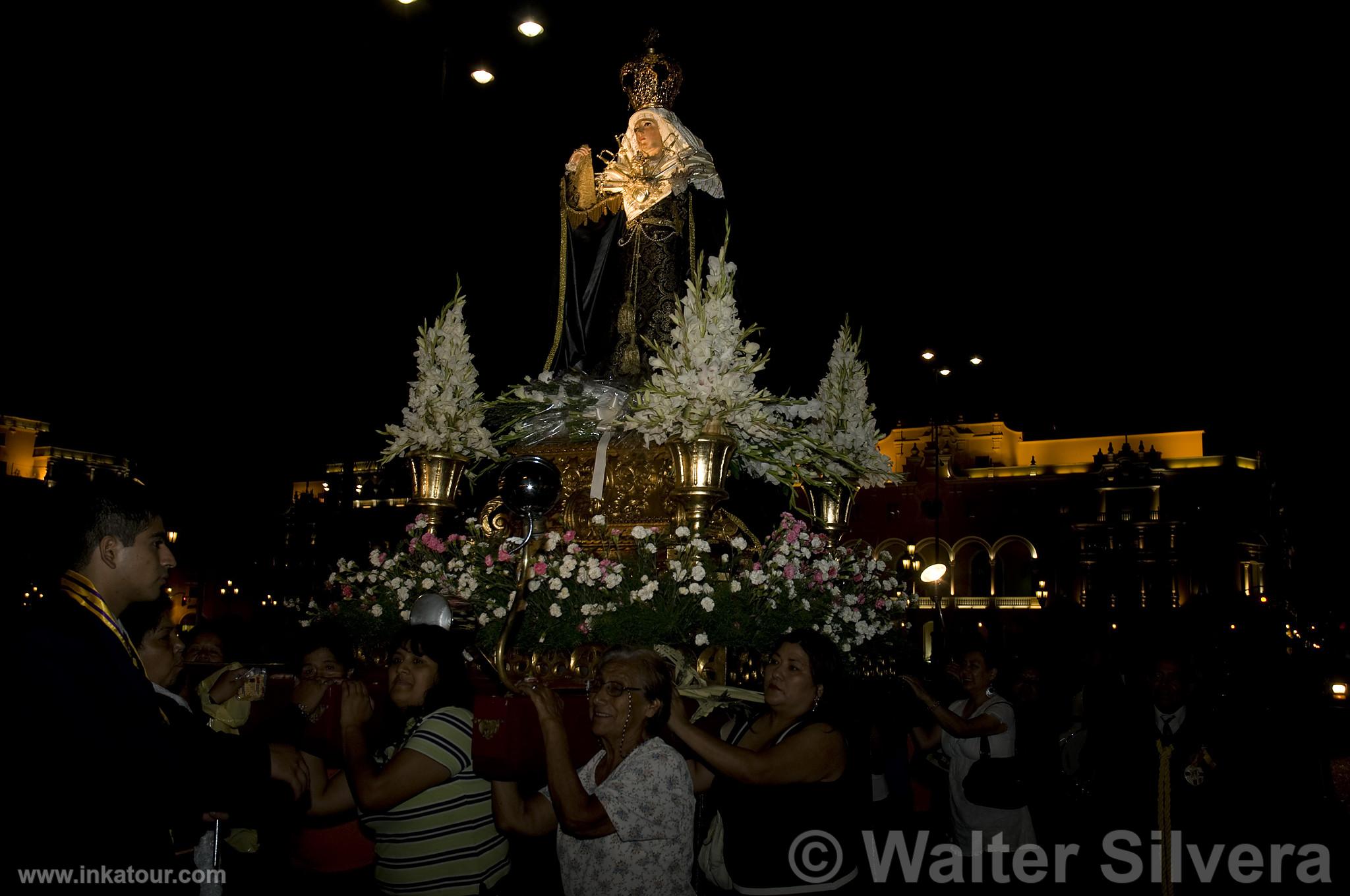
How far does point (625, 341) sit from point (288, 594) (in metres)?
27.6

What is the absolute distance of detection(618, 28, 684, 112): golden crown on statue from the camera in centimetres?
927

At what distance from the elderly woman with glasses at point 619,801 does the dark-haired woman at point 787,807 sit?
0.52 feet

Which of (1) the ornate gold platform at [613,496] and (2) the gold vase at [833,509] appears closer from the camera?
(1) the ornate gold platform at [613,496]

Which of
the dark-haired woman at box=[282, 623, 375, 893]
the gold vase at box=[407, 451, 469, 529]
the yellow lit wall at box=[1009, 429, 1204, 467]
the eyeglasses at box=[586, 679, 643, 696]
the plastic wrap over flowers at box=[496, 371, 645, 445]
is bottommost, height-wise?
the dark-haired woman at box=[282, 623, 375, 893]

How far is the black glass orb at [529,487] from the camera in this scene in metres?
6.20

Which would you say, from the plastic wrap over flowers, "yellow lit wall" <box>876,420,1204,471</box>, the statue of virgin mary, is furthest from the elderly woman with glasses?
"yellow lit wall" <box>876,420,1204,471</box>

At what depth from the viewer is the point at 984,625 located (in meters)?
49.8

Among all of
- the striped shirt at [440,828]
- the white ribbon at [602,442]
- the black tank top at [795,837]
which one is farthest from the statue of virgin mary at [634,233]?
the black tank top at [795,837]

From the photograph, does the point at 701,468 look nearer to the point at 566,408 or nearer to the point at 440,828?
the point at 566,408

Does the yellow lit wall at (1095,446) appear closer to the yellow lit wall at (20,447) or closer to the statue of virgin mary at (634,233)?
the yellow lit wall at (20,447)

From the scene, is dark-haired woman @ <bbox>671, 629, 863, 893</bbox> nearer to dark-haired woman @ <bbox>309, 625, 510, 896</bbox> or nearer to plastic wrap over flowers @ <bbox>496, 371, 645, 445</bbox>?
dark-haired woman @ <bbox>309, 625, 510, 896</bbox>

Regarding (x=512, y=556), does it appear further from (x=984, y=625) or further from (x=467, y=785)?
(x=984, y=625)

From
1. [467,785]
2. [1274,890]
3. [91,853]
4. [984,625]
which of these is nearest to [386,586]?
[467,785]

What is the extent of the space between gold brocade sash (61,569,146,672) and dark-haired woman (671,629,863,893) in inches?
77.4
